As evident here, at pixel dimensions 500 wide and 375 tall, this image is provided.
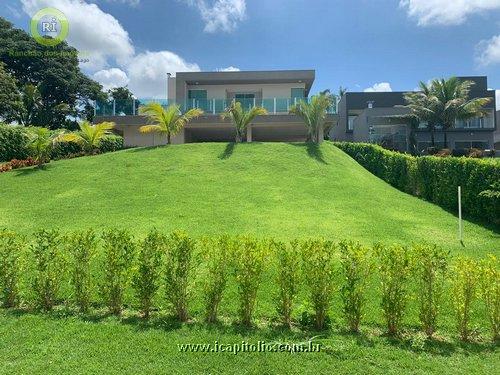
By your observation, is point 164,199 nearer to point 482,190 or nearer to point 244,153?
point 244,153

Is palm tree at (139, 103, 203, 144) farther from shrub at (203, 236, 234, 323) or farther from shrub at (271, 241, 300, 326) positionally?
shrub at (271, 241, 300, 326)

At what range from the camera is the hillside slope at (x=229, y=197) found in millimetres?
10398

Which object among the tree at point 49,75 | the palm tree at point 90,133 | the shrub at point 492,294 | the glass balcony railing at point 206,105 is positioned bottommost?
the shrub at point 492,294

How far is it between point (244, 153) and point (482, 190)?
34.8 feet

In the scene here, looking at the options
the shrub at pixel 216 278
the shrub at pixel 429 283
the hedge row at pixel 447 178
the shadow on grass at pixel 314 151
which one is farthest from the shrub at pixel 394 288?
the shadow on grass at pixel 314 151

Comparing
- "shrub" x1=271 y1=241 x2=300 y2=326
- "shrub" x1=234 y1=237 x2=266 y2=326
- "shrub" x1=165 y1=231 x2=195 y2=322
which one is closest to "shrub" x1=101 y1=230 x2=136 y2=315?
"shrub" x1=165 y1=231 x2=195 y2=322

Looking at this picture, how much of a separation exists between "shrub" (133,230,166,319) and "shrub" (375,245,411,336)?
9.77 feet

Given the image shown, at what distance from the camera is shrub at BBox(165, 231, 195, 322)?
5039 millimetres

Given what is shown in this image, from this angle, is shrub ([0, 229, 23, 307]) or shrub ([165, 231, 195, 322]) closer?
shrub ([165, 231, 195, 322])

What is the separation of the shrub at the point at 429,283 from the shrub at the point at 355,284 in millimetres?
648

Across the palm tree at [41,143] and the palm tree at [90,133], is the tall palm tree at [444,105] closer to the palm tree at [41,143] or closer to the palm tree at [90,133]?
the palm tree at [90,133]

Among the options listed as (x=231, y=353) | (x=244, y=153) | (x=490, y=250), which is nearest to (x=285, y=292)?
(x=231, y=353)

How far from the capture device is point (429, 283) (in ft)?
15.8

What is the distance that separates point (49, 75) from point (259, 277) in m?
47.7
